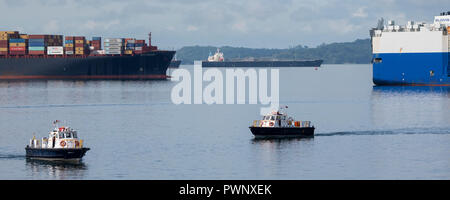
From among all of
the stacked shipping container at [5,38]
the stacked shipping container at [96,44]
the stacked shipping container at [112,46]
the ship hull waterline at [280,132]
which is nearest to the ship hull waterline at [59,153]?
the ship hull waterline at [280,132]

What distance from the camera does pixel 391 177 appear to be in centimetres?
4509

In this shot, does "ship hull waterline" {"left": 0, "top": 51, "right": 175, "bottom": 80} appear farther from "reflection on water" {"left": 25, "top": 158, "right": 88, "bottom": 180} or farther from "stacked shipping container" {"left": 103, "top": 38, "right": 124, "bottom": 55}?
"reflection on water" {"left": 25, "top": 158, "right": 88, "bottom": 180}

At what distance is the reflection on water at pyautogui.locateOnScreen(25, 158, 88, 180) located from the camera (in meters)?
45.7

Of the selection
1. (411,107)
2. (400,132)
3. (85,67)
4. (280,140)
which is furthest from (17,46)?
(280,140)

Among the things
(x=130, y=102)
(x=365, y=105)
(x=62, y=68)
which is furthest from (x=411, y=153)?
(x=62, y=68)

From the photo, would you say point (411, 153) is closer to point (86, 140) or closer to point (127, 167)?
point (127, 167)

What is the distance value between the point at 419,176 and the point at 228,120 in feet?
124

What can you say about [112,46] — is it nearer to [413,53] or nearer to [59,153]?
[413,53]

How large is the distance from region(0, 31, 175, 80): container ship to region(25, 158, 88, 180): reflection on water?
140m

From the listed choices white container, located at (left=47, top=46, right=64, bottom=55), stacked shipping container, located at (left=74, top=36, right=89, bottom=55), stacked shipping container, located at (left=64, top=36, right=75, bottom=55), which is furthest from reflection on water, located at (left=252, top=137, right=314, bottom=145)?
stacked shipping container, located at (left=74, top=36, right=89, bottom=55)

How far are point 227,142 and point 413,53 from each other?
76834 millimetres

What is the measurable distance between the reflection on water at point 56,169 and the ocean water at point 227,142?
0.19 feet

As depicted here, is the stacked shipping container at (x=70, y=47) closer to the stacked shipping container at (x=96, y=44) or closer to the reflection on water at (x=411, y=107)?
the stacked shipping container at (x=96, y=44)

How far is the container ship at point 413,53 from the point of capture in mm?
130000
